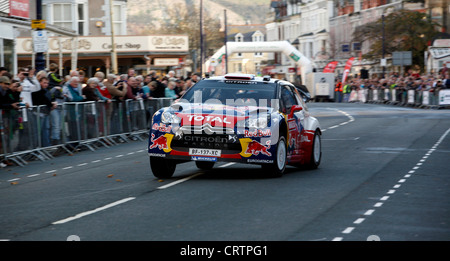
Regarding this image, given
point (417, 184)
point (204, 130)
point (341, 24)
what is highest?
point (341, 24)

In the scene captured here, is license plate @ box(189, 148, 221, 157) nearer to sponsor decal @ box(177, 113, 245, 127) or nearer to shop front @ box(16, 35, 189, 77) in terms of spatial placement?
sponsor decal @ box(177, 113, 245, 127)

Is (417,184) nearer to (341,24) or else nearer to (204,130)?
(204,130)

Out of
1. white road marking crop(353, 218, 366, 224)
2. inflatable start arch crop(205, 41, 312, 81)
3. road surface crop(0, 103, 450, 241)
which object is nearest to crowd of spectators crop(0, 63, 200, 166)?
road surface crop(0, 103, 450, 241)

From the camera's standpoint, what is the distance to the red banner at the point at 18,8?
105 feet

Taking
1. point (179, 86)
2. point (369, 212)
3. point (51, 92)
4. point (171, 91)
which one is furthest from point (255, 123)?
point (179, 86)

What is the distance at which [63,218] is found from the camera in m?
10.1

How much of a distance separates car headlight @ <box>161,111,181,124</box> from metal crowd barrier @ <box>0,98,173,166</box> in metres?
5.17

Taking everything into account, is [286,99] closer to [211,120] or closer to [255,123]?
[255,123]

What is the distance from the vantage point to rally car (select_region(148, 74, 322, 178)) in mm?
13547

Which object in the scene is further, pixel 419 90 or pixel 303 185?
pixel 419 90

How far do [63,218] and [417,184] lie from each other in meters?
6.06

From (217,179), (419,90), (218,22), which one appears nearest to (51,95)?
(217,179)

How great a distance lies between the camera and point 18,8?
108ft
